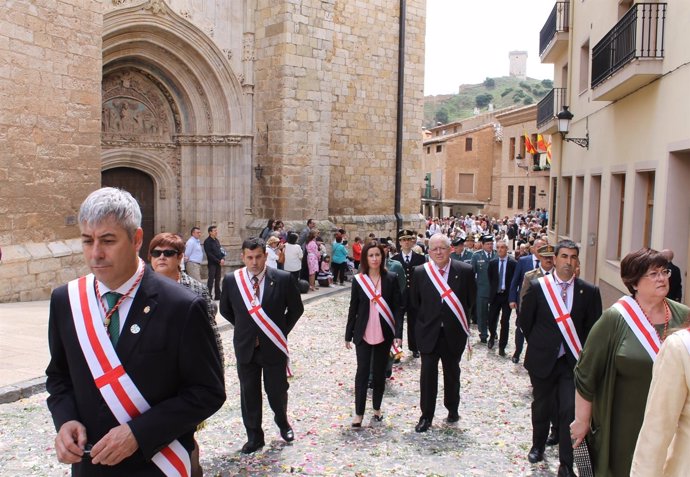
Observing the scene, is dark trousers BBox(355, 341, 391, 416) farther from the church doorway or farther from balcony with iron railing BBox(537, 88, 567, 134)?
balcony with iron railing BBox(537, 88, 567, 134)

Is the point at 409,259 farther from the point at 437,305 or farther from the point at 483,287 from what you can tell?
the point at 437,305

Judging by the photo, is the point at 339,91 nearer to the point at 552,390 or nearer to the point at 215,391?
the point at 552,390

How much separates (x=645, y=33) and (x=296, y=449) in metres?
8.01

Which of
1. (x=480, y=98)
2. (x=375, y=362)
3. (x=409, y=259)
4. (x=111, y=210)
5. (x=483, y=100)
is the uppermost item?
(x=480, y=98)

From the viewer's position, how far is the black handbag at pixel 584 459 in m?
3.61

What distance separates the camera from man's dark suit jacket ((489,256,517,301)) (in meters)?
9.50

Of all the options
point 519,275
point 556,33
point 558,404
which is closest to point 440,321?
point 558,404

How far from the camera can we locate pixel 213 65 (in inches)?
653

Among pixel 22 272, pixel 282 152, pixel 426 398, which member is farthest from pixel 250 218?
pixel 426 398

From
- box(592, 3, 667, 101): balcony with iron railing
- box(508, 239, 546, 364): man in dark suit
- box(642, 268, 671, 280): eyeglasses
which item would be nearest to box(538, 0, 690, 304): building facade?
box(592, 3, 667, 101): balcony with iron railing

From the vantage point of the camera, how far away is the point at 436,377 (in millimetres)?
6133

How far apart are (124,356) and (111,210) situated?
50cm

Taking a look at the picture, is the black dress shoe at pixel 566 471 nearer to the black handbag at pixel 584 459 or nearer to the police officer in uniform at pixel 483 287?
the black handbag at pixel 584 459

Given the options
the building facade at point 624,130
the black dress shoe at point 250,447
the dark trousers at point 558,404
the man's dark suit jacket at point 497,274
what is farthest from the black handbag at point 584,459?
the building facade at point 624,130
